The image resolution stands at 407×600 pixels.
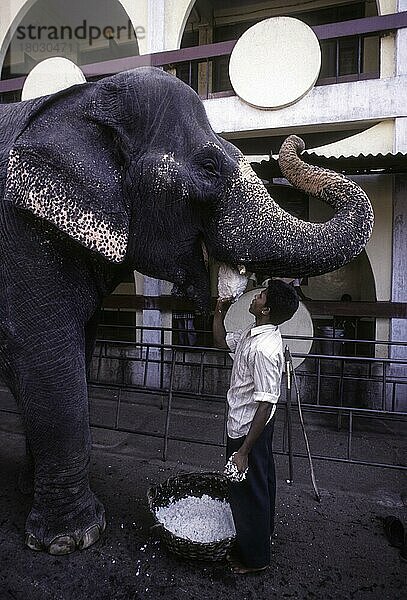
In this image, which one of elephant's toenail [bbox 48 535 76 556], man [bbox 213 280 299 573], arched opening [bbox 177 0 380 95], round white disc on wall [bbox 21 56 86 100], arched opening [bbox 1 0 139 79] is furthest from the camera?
arched opening [bbox 1 0 139 79]

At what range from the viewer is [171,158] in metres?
2.01

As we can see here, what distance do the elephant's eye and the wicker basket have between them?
158 cm

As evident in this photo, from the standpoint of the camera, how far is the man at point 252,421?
210 centimetres

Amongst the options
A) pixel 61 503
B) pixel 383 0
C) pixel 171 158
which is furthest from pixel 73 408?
pixel 383 0

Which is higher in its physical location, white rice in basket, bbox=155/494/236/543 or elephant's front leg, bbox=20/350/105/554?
elephant's front leg, bbox=20/350/105/554

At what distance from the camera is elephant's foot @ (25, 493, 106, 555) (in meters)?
2.23

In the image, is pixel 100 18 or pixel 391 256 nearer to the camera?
pixel 391 256

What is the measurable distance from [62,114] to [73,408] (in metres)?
1.28

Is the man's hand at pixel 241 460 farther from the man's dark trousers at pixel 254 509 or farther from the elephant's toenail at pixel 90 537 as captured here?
the elephant's toenail at pixel 90 537

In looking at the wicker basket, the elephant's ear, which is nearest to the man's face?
the elephant's ear

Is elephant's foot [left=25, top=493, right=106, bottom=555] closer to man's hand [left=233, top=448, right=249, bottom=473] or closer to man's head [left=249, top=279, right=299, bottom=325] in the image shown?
man's hand [left=233, top=448, right=249, bottom=473]

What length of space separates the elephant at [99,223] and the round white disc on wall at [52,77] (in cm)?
456

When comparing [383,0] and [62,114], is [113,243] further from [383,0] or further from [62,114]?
[383,0]

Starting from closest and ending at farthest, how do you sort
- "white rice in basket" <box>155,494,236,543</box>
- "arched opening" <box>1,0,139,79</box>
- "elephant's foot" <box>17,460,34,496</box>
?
"white rice in basket" <box>155,494,236,543</box> < "elephant's foot" <box>17,460,34,496</box> < "arched opening" <box>1,0,139,79</box>
